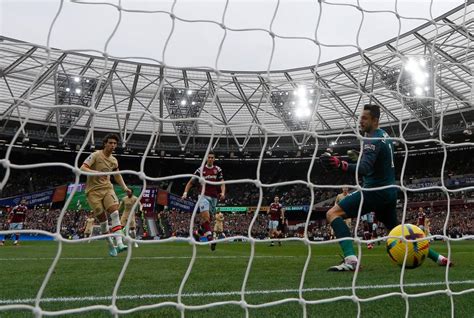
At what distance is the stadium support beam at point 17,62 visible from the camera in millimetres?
22672

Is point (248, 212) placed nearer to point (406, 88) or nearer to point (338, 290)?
point (406, 88)

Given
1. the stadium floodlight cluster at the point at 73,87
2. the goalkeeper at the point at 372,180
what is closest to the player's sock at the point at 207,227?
the goalkeeper at the point at 372,180

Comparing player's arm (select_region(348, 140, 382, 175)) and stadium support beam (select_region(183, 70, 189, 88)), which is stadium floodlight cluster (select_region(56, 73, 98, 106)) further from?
player's arm (select_region(348, 140, 382, 175))

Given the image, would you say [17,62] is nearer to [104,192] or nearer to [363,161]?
[104,192]

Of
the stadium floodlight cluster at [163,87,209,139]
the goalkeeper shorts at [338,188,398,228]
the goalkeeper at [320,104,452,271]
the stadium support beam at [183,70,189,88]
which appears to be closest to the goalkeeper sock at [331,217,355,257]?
the goalkeeper at [320,104,452,271]

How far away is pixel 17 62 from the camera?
23.3 m

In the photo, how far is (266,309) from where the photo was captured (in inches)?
115

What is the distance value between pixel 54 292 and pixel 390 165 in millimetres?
3272

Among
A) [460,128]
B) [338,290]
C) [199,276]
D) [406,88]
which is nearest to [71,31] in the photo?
[199,276]

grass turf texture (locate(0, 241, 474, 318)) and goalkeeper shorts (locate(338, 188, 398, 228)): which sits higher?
goalkeeper shorts (locate(338, 188, 398, 228))

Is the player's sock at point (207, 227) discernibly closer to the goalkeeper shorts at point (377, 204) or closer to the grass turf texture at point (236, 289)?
the grass turf texture at point (236, 289)

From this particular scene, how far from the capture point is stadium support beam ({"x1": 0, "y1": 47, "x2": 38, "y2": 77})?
2267cm

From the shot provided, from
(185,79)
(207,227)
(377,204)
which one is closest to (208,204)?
(207,227)

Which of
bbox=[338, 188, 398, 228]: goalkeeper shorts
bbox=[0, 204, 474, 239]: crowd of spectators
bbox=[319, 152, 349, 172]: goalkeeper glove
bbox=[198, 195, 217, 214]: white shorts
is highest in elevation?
bbox=[319, 152, 349, 172]: goalkeeper glove
